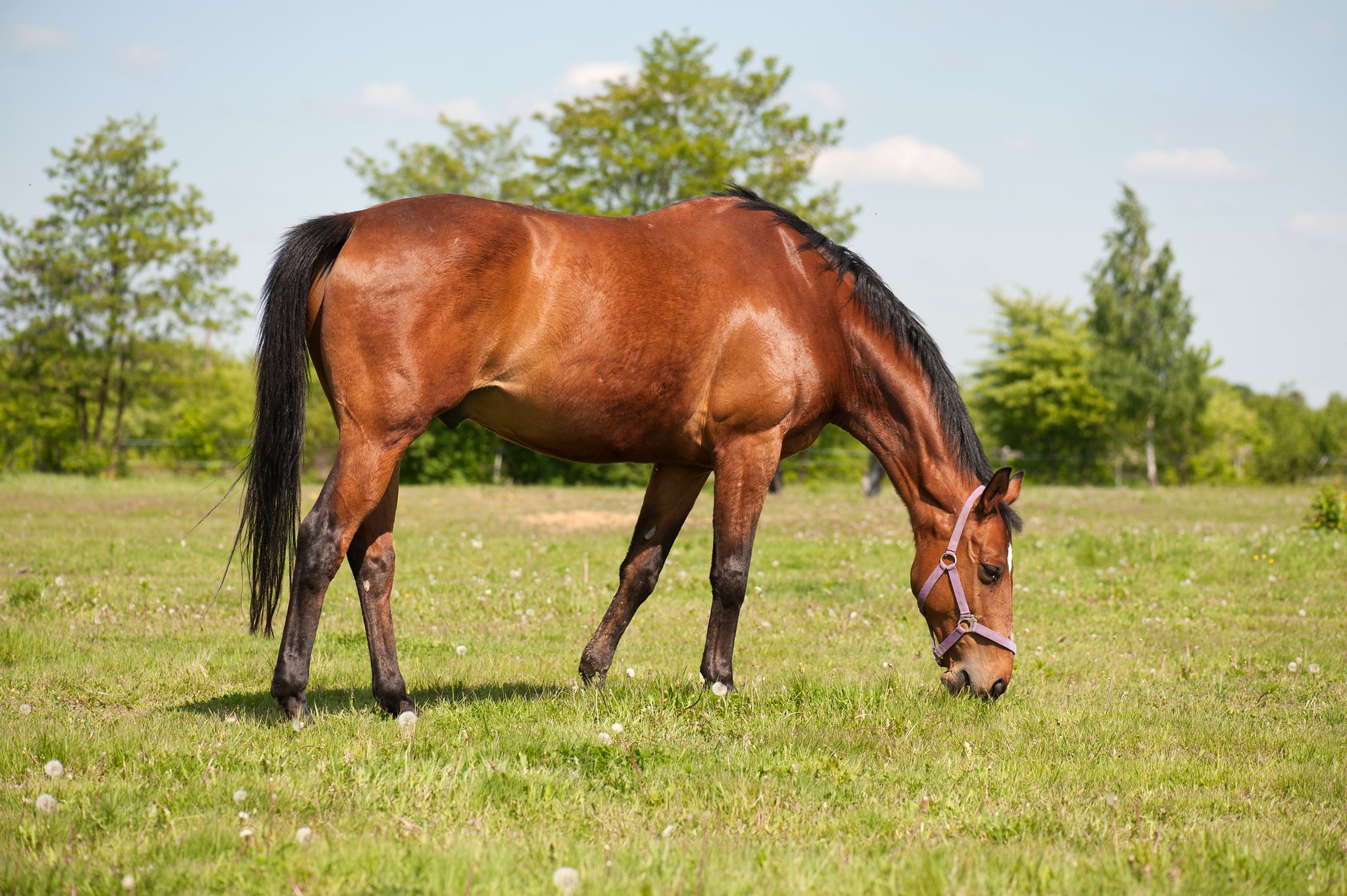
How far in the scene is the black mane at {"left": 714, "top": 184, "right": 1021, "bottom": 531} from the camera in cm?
548

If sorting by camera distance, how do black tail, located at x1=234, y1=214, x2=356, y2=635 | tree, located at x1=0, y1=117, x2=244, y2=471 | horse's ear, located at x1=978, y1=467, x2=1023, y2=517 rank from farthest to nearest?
tree, located at x1=0, y1=117, x2=244, y2=471 → horse's ear, located at x1=978, y1=467, x2=1023, y2=517 → black tail, located at x1=234, y1=214, x2=356, y2=635

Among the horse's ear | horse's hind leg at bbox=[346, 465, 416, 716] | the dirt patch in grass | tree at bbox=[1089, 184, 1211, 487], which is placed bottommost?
the dirt patch in grass

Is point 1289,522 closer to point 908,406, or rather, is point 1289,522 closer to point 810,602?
point 810,602

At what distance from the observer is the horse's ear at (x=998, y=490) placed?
208 inches

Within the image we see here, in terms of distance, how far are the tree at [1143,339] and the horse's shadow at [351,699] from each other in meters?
45.4

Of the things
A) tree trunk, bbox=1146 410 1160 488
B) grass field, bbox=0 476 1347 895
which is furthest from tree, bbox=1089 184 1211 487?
grass field, bbox=0 476 1347 895

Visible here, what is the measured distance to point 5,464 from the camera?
32.2 m

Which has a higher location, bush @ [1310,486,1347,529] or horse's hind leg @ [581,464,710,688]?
bush @ [1310,486,1347,529]

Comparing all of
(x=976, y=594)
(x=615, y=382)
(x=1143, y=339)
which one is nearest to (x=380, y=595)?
(x=615, y=382)

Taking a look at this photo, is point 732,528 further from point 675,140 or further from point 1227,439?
point 1227,439

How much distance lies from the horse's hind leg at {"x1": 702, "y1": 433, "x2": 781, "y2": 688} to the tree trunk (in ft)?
141

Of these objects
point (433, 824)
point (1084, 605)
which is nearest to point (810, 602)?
point (1084, 605)

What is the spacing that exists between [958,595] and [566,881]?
10.9 ft

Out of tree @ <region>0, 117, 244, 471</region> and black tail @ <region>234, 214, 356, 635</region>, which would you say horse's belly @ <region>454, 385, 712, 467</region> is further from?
tree @ <region>0, 117, 244, 471</region>
